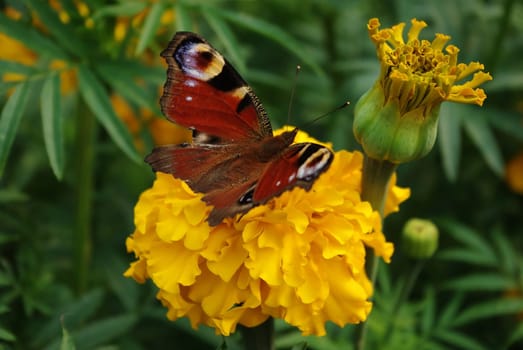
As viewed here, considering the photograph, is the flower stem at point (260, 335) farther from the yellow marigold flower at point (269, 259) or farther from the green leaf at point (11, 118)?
the green leaf at point (11, 118)

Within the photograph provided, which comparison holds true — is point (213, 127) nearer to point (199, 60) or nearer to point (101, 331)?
point (199, 60)

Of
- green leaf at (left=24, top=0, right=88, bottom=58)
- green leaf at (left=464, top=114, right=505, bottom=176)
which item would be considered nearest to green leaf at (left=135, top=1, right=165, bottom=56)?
green leaf at (left=24, top=0, right=88, bottom=58)

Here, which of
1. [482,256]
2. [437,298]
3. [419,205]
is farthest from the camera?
[419,205]

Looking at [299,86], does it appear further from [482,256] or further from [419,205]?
[482,256]

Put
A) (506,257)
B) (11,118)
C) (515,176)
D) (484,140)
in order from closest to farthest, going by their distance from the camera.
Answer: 1. (11,118)
2. (506,257)
3. (484,140)
4. (515,176)

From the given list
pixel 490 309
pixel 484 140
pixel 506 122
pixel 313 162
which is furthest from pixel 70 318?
pixel 506 122

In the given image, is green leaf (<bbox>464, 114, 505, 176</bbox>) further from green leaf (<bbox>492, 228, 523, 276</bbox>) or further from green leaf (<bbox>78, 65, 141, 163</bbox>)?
green leaf (<bbox>78, 65, 141, 163</bbox>)

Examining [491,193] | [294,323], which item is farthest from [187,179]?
[491,193]
